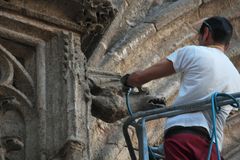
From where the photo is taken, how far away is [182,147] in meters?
6.68

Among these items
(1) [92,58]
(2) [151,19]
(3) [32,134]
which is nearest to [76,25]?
(3) [32,134]

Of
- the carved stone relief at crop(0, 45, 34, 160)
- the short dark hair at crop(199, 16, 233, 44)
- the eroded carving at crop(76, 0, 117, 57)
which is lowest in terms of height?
the carved stone relief at crop(0, 45, 34, 160)

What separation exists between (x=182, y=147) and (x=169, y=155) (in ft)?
0.26

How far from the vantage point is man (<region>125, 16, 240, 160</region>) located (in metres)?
6.71

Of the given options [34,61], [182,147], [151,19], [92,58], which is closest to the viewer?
[182,147]

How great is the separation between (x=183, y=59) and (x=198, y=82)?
18cm

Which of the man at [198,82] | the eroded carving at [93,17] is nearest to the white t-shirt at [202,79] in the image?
the man at [198,82]

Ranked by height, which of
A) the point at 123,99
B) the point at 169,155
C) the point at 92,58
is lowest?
the point at 169,155

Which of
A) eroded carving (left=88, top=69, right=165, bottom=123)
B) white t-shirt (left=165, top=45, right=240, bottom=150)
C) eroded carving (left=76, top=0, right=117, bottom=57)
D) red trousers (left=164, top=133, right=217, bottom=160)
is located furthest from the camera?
eroded carving (left=76, top=0, right=117, bottom=57)

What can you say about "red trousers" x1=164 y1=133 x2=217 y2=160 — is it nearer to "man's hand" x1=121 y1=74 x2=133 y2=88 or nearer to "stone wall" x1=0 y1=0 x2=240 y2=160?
"stone wall" x1=0 y1=0 x2=240 y2=160

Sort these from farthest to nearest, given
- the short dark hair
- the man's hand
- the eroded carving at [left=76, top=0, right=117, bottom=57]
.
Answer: the eroded carving at [left=76, top=0, right=117, bottom=57] → the man's hand → the short dark hair

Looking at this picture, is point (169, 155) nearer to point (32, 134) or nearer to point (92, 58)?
point (32, 134)

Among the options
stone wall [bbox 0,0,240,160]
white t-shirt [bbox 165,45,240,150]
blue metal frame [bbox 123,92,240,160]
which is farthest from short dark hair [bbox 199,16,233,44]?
stone wall [bbox 0,0,240,160]

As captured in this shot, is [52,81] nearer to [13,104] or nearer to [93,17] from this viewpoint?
[13,104]
